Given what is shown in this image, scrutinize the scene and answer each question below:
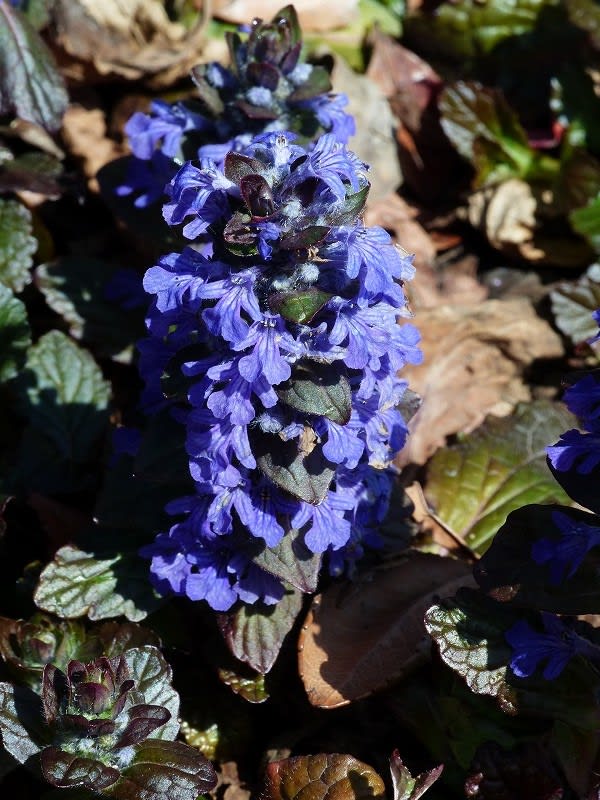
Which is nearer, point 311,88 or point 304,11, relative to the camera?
point 311,88

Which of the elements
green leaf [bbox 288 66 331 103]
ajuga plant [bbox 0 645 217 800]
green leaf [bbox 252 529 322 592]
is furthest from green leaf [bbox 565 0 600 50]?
ajuga plant [bbox 0 645 217 800]

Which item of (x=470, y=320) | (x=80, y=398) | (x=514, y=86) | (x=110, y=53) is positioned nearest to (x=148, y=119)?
(x=80, y=398)

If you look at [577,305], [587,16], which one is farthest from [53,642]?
[587,16]

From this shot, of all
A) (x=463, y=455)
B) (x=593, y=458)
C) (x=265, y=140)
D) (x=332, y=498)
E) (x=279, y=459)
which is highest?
(x=265, y=140)

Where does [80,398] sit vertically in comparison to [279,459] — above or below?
below

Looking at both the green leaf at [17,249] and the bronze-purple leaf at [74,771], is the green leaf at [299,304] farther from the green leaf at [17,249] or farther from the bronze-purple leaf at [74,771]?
the green leaf at [17,249]

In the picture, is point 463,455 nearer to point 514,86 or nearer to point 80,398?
point 80,398

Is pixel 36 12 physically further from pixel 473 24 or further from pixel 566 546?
pixel 566 546
